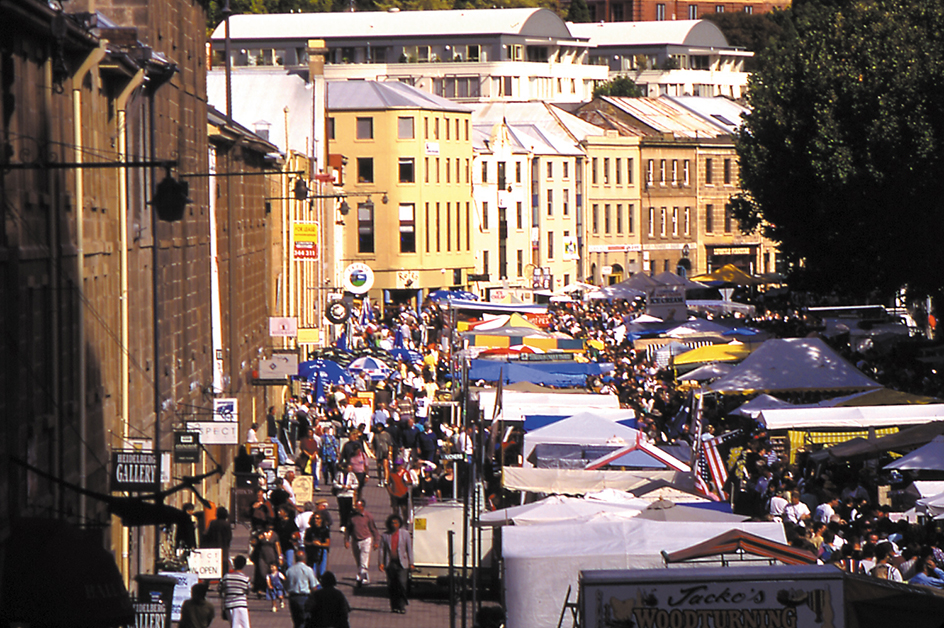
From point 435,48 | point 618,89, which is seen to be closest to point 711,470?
point 435,48

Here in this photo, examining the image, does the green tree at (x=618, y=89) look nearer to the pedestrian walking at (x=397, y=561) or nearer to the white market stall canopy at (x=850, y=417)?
the white market stall canopy at (x=850, y=417)

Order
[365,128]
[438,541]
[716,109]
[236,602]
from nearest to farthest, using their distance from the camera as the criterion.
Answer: [236,602] < [438,541] < [365,128] < [716,109]

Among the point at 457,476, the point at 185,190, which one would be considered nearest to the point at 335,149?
the point at 457,476

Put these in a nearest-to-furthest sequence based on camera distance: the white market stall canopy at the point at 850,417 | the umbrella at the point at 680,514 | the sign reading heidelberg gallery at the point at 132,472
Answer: the umbrella at the point at 680,514
the sign reading heidelberg gallery at the point at 132,472
the white market stall canopy at the point at 850,417

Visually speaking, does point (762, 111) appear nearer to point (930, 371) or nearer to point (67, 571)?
point (930, 371)

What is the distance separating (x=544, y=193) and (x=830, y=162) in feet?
174

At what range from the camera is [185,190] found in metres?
15.8

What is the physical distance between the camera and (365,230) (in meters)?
81.0

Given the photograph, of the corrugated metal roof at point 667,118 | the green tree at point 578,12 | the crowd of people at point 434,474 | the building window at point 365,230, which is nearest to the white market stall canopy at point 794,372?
the crowd of people at point 434,474

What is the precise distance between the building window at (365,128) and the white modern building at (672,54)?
57.6 m

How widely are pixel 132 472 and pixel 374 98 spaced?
6323 cm

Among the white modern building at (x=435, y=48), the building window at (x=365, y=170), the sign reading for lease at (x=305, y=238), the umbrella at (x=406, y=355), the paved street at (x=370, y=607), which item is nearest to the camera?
the paved street at (x=370, y=607)

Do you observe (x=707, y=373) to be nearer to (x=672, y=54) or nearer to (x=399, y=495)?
(x=399, y=495)

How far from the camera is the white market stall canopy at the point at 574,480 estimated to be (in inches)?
877
